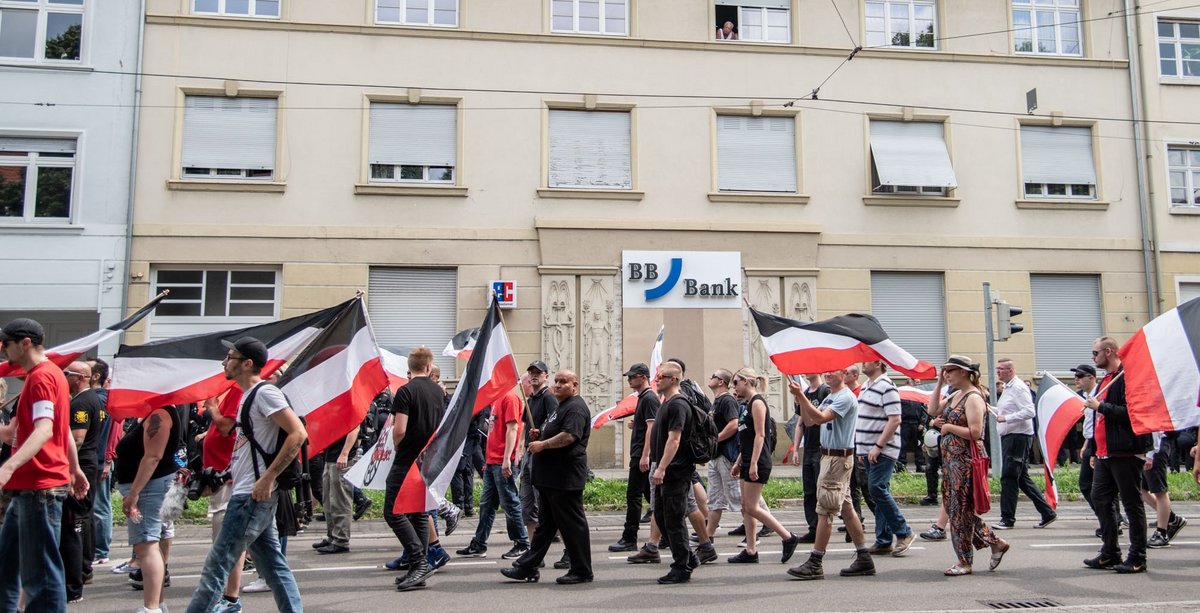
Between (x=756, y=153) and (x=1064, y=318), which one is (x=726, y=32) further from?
(x=1064, y=318)

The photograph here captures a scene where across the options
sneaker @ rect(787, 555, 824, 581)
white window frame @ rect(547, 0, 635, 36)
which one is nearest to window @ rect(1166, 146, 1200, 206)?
white window frame @ rect(547, 0, 635, 36)

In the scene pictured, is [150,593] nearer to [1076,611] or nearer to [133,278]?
[1076,611]

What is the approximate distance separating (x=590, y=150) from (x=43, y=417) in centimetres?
1494

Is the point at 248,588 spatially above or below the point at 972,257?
below

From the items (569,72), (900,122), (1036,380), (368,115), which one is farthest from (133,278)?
(1036,380)

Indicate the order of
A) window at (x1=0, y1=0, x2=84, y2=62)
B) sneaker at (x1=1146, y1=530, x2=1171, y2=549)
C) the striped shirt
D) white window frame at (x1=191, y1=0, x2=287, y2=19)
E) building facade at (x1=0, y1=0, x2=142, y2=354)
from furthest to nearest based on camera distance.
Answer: white window frame at (x1=191, y1=0, x2=287, y2=19) < window at (x1=0, y1=0, x2=84, y2=62) < building facade at (x1=0, y1=0, x2=142, y2=354) < sneaker at (x1=1146, y1=530, x2=1171, y2=549) < the striped shirt

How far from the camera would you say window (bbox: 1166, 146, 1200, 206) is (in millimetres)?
21594

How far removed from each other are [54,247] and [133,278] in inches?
59.5

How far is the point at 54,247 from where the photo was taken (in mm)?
17844

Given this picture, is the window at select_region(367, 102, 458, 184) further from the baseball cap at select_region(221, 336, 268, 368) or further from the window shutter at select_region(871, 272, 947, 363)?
the baseball cap at select_region(221, 336, 268, 368)

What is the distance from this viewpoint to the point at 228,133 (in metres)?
18.6

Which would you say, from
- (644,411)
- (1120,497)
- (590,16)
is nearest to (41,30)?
(590,16)

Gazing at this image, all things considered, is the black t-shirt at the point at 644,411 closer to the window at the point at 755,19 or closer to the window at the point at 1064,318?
the window at the point at 755,19

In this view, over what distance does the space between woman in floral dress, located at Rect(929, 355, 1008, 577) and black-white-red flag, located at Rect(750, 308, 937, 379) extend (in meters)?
0.94
